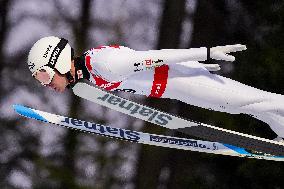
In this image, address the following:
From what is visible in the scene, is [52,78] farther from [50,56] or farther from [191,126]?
[191,126]

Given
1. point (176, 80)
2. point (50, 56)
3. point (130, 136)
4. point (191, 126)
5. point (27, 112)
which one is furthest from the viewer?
point (130, 136)

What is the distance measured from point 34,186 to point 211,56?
5351 mm

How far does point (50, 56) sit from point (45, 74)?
0.14m

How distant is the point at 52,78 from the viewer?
3404mm

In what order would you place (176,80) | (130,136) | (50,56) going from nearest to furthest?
1. (50,56)
2. (176,80)
3. (130,136)

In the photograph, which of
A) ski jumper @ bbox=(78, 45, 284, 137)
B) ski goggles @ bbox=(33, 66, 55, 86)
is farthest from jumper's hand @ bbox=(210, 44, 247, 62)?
ski goggles @ bbox=(33, 66, 55, 86)

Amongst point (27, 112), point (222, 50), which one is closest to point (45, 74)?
point (27, 112)

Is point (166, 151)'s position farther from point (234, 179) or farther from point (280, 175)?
point (280, 175)

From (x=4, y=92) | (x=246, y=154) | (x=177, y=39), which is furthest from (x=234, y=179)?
(x=4, y=92)

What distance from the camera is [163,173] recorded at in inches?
296

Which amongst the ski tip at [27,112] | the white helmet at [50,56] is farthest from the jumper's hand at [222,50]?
the ski tip at [27,112]

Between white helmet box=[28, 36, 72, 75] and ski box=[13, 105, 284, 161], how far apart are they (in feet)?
3.03

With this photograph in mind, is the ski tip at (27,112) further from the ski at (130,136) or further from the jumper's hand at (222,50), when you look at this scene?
the jumper's hand at (222,50)

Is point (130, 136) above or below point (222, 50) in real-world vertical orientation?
below
